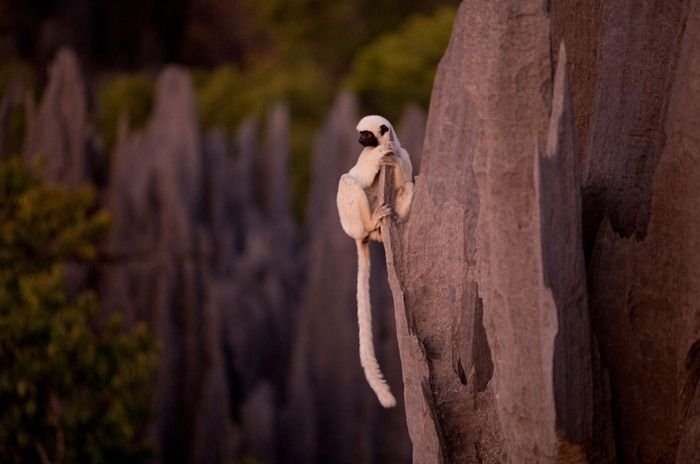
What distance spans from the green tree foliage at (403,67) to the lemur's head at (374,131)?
1831cm

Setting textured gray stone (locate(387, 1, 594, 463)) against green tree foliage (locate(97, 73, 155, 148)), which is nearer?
textured gray stone (locate(387, 1, 594, 463))

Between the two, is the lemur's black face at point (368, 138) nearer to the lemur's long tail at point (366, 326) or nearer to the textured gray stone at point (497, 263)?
the textured gray stone at point (497, 263)

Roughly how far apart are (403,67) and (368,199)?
19081 millimetres

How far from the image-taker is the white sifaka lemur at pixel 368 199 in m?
4.12

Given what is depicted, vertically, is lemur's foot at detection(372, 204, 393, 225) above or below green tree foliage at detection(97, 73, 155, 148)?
below

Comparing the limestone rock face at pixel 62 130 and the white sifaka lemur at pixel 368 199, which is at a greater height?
the limestone rock face at pixel 62 130

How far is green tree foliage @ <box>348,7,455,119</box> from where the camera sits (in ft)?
74.4

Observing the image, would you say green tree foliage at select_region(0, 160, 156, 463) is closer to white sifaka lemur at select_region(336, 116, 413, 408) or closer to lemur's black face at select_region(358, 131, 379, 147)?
white sifaka lemur at select_region(336, 116, 413, 408)

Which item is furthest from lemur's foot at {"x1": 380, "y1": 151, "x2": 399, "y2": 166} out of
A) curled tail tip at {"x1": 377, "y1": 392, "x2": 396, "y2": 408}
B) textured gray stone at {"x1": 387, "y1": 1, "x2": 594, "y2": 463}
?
curled tail tip at {"x1": 377, "y1": 392, "x2": 396, "y2": 408}

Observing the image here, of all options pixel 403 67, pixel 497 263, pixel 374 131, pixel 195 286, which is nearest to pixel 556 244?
pixel 497 263

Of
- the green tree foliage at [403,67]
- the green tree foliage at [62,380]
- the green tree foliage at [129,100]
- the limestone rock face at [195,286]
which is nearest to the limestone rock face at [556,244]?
the green tree foliage at [62,380]

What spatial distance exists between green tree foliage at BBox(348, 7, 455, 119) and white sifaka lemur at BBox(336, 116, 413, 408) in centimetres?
1827

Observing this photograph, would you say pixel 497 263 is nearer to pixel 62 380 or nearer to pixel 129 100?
pixel 62 380

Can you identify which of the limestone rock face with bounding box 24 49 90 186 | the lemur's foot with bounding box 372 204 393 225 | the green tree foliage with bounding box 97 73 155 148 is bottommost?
the lemur's foot with bounding box 372 204 393 225
